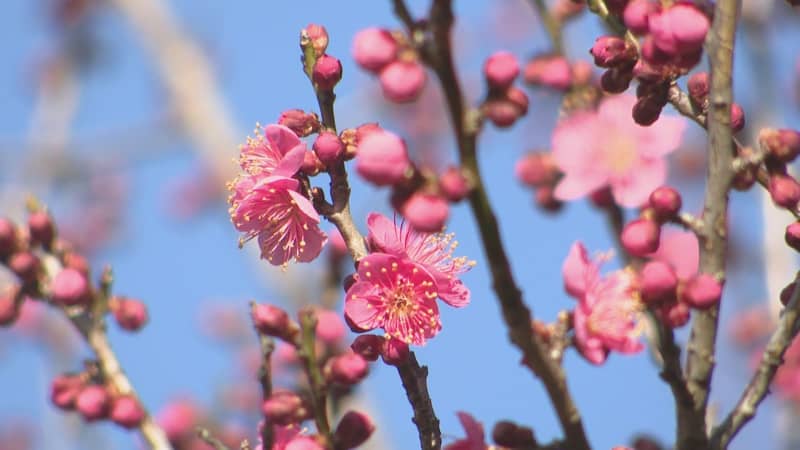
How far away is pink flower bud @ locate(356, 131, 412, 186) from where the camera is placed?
1283 millimetres

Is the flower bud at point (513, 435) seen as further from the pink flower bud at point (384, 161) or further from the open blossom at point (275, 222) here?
the pink flower bud at point (384, 161)

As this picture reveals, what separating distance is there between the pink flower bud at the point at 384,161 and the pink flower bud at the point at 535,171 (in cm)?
156

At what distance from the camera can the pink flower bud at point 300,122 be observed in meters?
1.55

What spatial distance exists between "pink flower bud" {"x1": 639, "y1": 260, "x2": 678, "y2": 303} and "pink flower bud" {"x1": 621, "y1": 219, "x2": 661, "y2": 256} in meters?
0.08

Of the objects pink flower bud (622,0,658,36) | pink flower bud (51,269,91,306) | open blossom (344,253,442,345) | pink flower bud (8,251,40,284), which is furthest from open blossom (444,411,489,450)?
pink flower bud (8,251,40,284)

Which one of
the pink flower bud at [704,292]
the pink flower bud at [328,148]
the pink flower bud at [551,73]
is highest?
the pink flower bud at [551,73]

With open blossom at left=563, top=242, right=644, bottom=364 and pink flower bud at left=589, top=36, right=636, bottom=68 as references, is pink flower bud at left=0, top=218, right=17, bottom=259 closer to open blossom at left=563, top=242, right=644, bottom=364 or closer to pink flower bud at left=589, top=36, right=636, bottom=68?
open blossom at left=563, top=242, right=644, bottom=364

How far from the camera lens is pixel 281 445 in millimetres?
1609

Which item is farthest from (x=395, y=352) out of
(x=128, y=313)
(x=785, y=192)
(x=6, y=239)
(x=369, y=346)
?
(x=6, y=239)

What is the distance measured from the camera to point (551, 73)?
2.67 metres

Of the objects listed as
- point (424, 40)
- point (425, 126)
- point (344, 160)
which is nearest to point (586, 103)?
point (344, 160)

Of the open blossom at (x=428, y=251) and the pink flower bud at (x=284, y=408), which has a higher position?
the open blossom at (x=428, y=251)

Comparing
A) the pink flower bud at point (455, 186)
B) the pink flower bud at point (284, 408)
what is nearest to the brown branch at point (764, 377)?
the pink flower bud at point (455, 186)

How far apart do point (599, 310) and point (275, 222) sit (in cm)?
57
